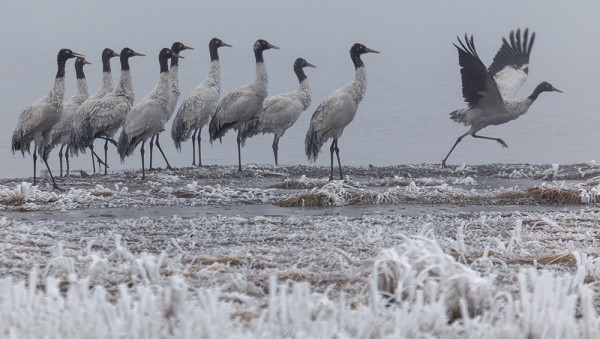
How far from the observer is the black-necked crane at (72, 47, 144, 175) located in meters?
16.8

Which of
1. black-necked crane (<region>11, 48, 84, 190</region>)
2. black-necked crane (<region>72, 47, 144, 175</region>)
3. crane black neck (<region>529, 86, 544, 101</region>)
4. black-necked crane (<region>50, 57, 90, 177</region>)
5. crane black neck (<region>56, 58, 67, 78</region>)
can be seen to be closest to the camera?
black-necked crane (<region>11, 48, 84, 190</region>)

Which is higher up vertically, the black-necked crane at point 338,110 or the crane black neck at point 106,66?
the crane black neck at point 106,66

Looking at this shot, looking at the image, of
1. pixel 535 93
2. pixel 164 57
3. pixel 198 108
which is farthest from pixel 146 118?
pixel 535 93

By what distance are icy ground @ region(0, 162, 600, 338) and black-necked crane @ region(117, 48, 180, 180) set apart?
2.81 metres

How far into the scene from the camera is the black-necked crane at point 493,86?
17.4 m

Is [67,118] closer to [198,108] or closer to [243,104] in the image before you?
[198,108]

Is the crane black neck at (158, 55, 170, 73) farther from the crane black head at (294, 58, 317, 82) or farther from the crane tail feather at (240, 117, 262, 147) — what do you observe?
the crane black head at (294, 58, 317, 82)

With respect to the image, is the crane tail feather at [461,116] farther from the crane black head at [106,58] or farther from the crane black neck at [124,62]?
the crane black head at [106,58]

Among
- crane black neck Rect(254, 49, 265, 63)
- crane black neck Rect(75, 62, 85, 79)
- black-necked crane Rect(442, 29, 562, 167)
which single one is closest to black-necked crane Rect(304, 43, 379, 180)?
black-necked crane Rect(442, 29, 562, 167)

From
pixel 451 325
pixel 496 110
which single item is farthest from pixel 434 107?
pixel 451 325

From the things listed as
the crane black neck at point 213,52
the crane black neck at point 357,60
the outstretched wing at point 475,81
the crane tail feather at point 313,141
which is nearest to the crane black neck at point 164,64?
the crane black neck at point 213,52

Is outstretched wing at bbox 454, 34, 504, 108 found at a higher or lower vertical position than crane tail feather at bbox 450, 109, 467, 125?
higher

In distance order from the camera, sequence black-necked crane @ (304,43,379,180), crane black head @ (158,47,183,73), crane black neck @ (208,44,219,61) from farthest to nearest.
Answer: crane black neck @ (208,44,219,61)
crane black head @ (158,47,183,73)
black-necked crane @ (304,43,379,180)

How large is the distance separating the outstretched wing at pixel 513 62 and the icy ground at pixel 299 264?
7.84 meters
